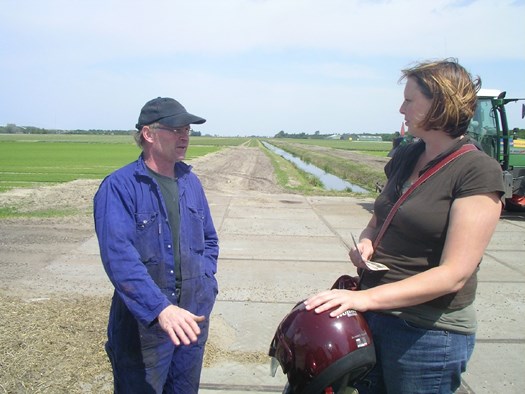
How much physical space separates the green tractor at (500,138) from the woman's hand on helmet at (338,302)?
12.1 meters

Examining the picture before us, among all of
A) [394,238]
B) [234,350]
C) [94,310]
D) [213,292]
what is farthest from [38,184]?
[394,238]

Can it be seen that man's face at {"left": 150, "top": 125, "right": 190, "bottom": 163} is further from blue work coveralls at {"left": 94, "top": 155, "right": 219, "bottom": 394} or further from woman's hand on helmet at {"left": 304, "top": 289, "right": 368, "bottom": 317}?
woman's hand on helmet at {"left": 304, "top": 289, "right": 368, "bottom": 317}

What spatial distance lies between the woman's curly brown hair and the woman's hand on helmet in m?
0.71

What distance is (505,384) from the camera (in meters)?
3.87

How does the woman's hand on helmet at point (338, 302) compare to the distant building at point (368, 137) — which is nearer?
the woman's hand on helmet at point (338, 302)

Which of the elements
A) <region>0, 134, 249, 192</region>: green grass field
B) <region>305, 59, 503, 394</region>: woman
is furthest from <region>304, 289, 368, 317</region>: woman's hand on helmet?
<region>0, 134, 249, 192</region>: green grass field

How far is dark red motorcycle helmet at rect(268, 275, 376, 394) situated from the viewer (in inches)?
68.8

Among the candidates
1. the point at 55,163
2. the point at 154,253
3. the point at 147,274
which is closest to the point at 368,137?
the point at 55,163

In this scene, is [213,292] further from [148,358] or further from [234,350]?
[234,350]

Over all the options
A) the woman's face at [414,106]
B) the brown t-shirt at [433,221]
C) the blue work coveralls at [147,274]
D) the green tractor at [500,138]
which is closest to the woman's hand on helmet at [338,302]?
the brown t-shirt at [433,221]

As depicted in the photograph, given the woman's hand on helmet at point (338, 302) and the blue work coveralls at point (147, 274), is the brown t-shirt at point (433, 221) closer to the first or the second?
the woman's hand on helmet at point (338, 302)

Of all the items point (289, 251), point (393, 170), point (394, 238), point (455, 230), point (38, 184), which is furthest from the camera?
point (38, 184)

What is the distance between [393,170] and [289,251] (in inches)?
249

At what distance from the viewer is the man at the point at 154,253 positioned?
2277 mm
